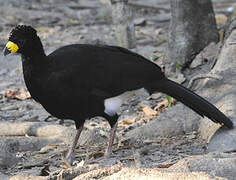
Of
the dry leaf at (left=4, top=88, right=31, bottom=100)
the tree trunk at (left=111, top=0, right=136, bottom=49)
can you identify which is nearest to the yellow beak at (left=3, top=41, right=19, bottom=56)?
the dry leaf at (left=4, top=88, right=31, bottom=100)

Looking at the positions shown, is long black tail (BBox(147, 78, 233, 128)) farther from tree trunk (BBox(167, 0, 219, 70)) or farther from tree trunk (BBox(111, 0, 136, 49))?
tree trunk (BBox(111, 0, 136, 49))

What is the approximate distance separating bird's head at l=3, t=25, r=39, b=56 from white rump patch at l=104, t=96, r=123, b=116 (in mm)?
821

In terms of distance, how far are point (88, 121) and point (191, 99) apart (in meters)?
1.49

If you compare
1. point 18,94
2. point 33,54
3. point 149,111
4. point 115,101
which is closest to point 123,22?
point 18,94

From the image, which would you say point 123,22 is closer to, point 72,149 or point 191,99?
point 191,99

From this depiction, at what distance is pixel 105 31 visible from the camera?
980cm

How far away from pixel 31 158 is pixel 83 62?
3.21 feet

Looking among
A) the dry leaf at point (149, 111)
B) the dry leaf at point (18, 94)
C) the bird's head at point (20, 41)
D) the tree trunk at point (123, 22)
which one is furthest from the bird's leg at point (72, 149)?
the tree trunk at point (123, 22)

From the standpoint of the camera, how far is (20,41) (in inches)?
150

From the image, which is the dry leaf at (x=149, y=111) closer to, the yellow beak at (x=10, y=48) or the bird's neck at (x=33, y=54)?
the bird's neck at (x=33, y=54)

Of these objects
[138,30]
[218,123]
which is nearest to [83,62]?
[218,123]

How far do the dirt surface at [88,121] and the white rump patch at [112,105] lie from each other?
1.23 feet

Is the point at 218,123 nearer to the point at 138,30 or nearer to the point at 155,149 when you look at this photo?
the point at 155,149

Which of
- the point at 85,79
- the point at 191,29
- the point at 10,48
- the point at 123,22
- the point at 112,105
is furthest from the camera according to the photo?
the point at 123,22
